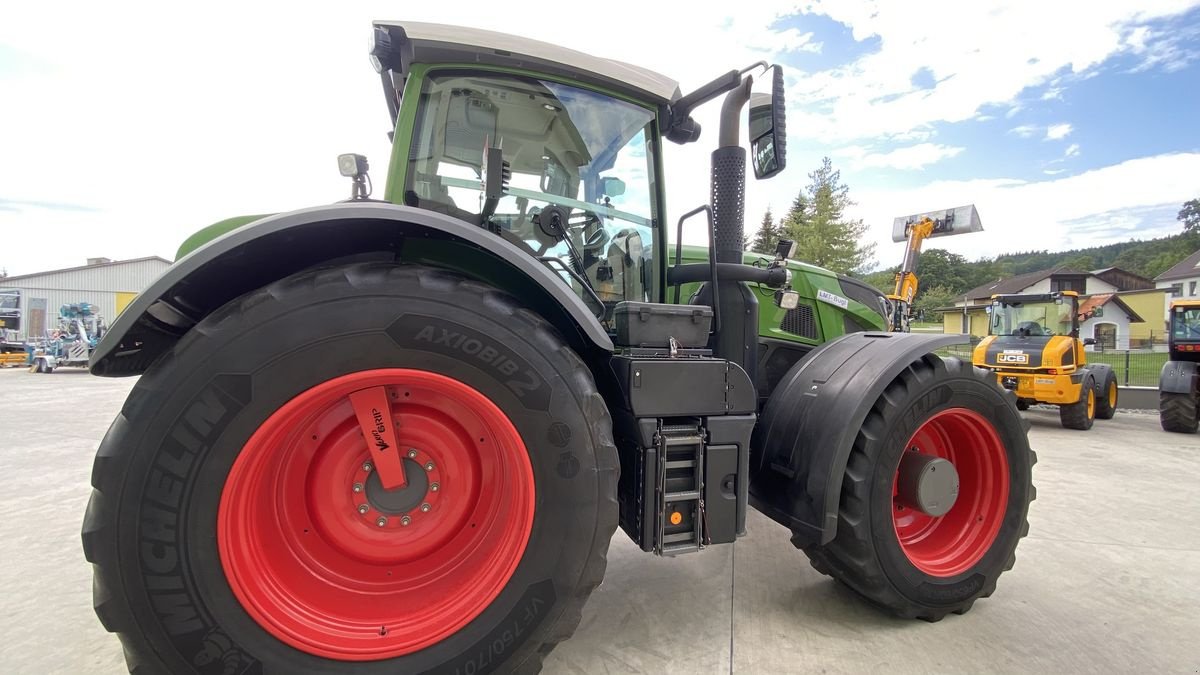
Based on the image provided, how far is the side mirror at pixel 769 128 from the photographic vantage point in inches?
91.4

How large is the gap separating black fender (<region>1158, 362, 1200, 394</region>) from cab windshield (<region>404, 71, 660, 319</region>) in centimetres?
1053

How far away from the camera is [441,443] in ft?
6.48

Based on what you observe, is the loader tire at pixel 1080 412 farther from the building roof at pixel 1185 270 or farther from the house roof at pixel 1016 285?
the building roof at pixel 1185 270

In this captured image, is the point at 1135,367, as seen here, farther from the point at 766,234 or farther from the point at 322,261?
the point at 322,261

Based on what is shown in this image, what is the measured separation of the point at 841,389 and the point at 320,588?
2.21 meters

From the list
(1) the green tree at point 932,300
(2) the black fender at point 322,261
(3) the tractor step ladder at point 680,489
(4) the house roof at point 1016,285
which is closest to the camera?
(2) the black fender at point 322,261

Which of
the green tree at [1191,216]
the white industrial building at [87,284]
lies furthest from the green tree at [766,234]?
the green tree at [1191,216]

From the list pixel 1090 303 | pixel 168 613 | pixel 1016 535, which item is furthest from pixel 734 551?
pixel 1090 303

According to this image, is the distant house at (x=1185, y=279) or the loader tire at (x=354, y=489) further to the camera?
the distant house at (x=1185, y=279)

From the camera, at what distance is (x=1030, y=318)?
34.2 ft

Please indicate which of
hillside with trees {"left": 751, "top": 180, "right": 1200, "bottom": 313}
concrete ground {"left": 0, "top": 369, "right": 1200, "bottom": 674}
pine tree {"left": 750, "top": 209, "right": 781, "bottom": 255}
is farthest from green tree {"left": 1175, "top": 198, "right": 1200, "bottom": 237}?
concrete ground {"left": 0, "top": 369, "right": 1200, "bottom": 674}

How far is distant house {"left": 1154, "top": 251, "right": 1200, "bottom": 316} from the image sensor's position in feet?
155

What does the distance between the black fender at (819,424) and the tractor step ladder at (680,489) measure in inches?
21.2

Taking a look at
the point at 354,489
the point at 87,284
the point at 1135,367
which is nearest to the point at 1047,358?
the point at 1135,367
